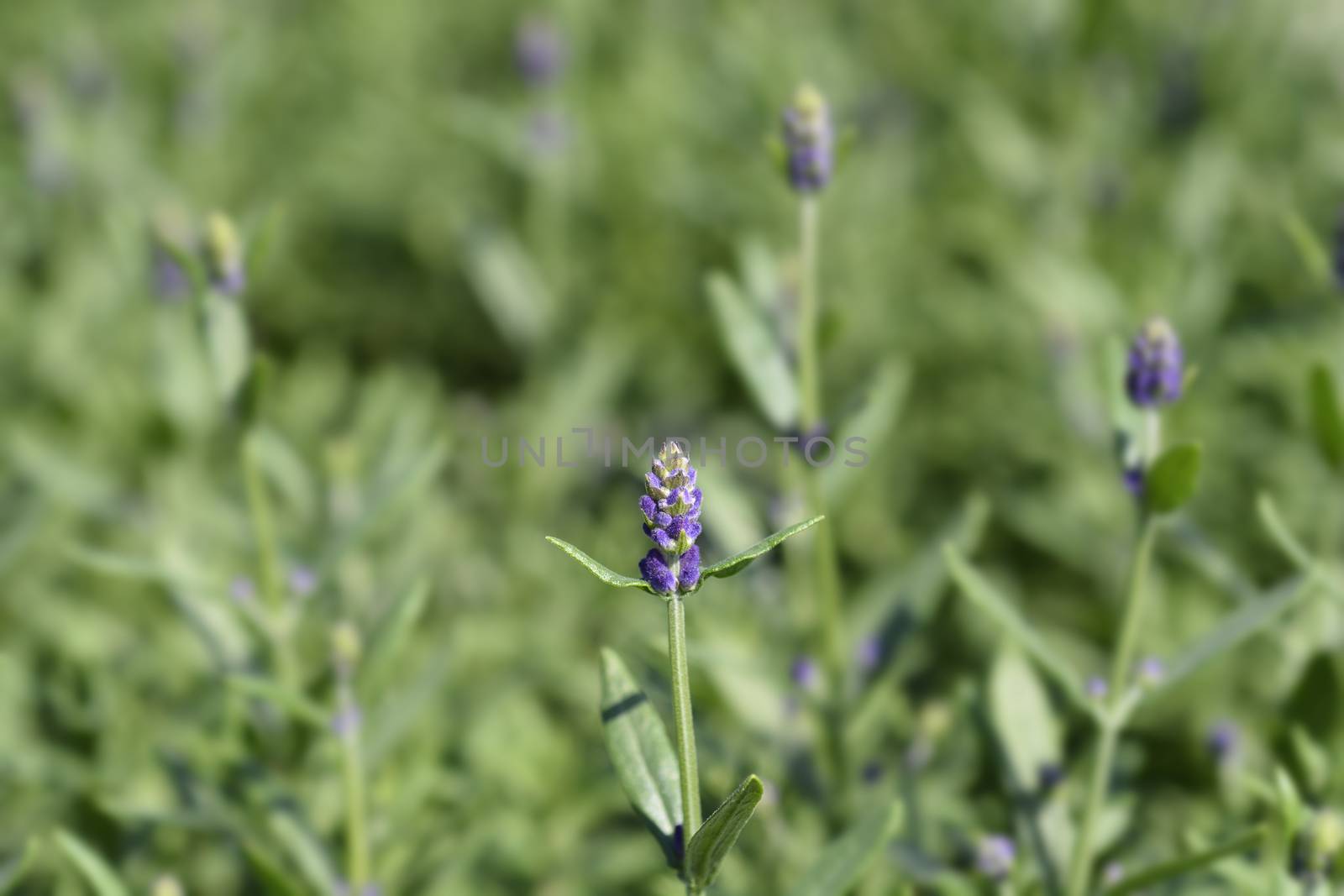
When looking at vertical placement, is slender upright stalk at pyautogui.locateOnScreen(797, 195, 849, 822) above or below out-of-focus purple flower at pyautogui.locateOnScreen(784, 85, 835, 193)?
below

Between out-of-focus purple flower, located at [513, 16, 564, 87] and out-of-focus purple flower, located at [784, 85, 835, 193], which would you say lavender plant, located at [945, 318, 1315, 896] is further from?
out-of-focus purple flower, located at [513, 16, 564, 87]

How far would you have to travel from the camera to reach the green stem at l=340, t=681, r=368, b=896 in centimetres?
204

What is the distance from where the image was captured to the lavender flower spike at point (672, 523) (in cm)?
136

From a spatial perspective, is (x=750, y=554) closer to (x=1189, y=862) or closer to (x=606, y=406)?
(x=1189, y=862)

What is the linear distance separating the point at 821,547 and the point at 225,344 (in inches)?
39.8

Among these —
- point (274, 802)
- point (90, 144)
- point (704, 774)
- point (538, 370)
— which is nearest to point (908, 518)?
point (538, 370)

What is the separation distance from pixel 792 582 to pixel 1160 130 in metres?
2.41

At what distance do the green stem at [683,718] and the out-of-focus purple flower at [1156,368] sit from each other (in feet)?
2.54

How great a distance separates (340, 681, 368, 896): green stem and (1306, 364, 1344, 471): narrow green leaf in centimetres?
162

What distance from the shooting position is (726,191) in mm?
4090

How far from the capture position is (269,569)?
2.13 meters

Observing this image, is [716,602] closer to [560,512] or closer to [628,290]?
[560,512]

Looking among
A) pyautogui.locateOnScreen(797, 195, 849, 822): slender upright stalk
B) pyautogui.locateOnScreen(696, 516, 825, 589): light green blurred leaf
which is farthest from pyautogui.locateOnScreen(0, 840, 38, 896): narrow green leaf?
pyautogui.locateOnScreen(797, 195, 849, 822): slender upright stalk

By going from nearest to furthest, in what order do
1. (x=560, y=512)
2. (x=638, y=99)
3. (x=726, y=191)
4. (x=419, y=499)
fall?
1. (x=419, y=499)
2. (x=560, y=512)
3. (x=726, y=191)
4. (x=638, y=99)
